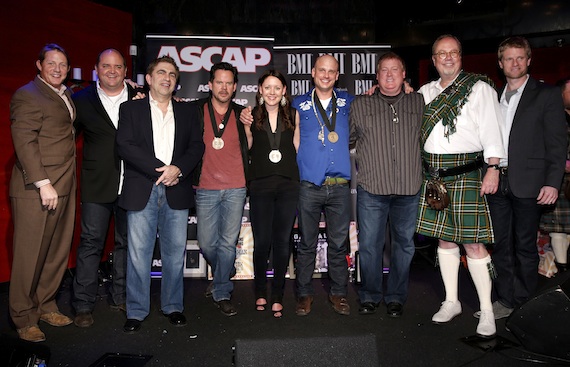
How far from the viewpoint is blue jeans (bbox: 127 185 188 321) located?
10.7 ft

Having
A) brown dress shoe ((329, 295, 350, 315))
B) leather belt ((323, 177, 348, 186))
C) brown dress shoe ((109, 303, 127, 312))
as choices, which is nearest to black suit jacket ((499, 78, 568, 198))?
leather belt ((323, 177, 348, 186))

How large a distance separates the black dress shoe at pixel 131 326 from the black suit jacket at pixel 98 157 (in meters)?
0.89

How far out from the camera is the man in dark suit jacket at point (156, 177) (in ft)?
10.5

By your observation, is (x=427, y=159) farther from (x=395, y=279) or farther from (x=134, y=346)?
→ (x=134, y=346)

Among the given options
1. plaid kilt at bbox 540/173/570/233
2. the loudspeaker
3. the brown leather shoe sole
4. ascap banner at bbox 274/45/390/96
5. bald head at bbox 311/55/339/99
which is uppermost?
ascap banner at bbox 274/45/390/96

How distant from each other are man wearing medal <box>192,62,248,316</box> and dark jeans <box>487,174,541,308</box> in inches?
77.4

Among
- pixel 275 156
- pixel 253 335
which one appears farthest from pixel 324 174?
pixel 253 335

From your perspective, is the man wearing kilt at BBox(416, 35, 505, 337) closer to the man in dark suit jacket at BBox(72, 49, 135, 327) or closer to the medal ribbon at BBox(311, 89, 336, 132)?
the medal ribbon at BBox(311, 89, 336, 132)

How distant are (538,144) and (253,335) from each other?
8.03ft

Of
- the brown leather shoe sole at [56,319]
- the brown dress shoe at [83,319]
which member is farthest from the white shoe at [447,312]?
the brown leather shoe sole at [56,319]

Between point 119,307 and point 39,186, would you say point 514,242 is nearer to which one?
point 119,307

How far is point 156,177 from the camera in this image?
10.5 feet

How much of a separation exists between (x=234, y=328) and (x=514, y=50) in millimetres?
2876

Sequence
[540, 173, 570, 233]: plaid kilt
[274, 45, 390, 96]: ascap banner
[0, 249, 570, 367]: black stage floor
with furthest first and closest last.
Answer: [274, 45, 390, 96]: ascap banner, [540, 173, 570, 233]: plaid kilt, [0, 249, 570, 367]: black stage floor
